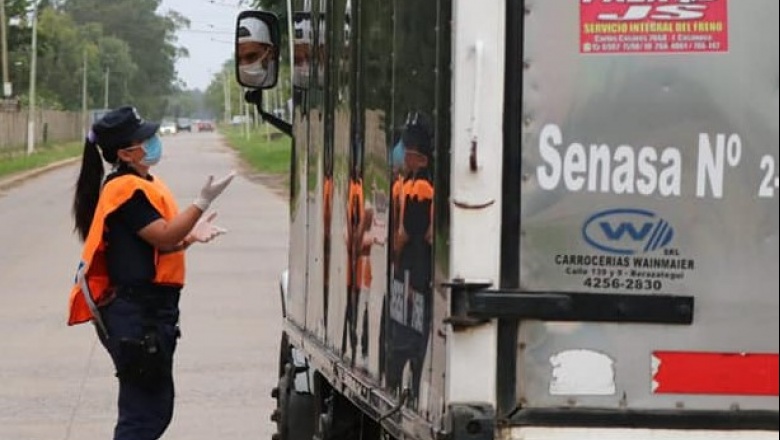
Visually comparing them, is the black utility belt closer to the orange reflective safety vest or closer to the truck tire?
the orange reflective safety vest

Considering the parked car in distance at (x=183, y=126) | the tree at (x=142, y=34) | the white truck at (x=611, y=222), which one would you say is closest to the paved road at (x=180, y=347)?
the white truck at (x=611, y=222)

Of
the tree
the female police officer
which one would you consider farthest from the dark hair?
the tree

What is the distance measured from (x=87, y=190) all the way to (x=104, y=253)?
1.53 ft

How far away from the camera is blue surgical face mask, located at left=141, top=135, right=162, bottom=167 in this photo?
6695mm

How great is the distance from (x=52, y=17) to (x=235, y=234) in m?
84.1

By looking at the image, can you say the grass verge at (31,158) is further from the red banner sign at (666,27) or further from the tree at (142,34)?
the tree at (142,34)

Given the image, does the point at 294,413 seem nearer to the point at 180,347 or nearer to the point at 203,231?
the point at 203,231

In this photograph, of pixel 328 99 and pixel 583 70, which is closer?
pixel 583 70

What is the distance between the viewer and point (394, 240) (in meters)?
Answer: 4.52

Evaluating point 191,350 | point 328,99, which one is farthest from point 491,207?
point 191,350

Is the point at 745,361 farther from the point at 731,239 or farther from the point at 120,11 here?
the point at 120,11

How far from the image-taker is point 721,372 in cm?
388

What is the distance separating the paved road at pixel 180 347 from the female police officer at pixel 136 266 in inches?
110

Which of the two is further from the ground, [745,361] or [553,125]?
[553,125]
